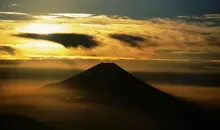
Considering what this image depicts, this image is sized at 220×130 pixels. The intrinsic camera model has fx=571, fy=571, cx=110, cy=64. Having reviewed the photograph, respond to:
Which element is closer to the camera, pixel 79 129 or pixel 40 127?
pixel 40 127

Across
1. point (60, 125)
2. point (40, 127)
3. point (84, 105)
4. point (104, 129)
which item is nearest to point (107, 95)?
point (84, 105)

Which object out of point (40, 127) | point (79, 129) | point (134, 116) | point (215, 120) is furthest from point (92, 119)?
point (40, 127)

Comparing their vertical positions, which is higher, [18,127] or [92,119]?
[18,127]

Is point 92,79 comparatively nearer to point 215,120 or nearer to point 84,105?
point 84,105

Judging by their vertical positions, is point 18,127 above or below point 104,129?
above

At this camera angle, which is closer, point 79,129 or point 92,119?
point 79,129

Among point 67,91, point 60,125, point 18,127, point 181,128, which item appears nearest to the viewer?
point 18,127

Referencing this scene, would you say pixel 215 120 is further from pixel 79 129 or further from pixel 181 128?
pixel 79 129

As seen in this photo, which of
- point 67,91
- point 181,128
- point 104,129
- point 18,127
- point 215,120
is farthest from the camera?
point 215,120

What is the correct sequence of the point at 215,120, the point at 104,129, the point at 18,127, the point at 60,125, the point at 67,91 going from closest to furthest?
the point at 18,127, the point at 60,125, the point at 104,129, the point at 67,91, the point at 215,120
